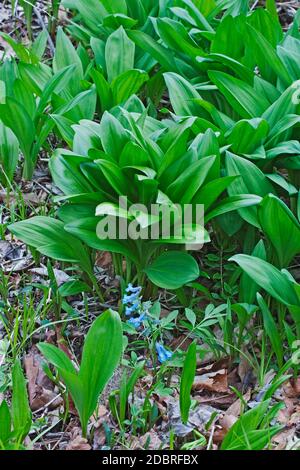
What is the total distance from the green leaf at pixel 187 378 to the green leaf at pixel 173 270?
40cm

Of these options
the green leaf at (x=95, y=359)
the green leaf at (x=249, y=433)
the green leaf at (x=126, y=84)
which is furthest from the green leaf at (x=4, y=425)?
the green leaf at (x=126, y=84)

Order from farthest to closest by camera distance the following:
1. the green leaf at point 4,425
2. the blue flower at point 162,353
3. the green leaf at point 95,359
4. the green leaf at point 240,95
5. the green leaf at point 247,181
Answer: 1. the green leaf at point 240,95
2. the green leaf at point 247,181
3. the blue flower at point 162,353
4. the green leaf at point 95,359
5. the green leaf at point 4,425

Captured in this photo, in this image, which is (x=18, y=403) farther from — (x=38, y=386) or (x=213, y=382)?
(x=213, y=382)

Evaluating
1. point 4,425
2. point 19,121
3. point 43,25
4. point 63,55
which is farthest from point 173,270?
point 43,25

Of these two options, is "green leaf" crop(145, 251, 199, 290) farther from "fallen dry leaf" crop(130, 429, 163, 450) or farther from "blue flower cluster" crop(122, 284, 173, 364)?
"fallen dry leaf" crop(130, 429, 163, 450)

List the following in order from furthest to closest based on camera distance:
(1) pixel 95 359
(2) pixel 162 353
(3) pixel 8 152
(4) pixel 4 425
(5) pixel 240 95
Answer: (3) pixel 8 152, (5) pixel 240 95, (2) pixel 162 353, (1) pixel 95 359, (4) pixel 4 425

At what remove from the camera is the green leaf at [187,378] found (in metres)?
2.39

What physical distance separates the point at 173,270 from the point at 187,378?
53cm

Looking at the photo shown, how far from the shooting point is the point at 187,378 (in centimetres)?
240

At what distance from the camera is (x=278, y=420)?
2.54 metres

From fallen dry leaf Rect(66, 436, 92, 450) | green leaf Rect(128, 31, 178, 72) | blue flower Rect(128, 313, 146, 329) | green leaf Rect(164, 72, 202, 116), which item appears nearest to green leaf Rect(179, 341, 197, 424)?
blue flower Rect(128, 313, 146, 329)

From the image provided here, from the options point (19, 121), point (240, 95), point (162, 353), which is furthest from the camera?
point (19, 121)

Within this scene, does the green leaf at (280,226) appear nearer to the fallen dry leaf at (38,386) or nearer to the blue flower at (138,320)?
the blue flower at (138,320)
